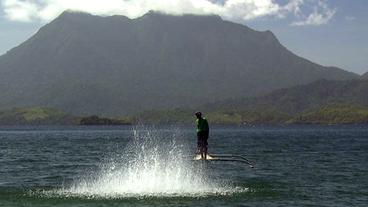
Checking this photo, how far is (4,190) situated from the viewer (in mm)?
45594

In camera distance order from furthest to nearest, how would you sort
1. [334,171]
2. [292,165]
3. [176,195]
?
[292,165] → [334,171] → [176,195]

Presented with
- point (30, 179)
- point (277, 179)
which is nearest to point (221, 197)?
point (277, 179)

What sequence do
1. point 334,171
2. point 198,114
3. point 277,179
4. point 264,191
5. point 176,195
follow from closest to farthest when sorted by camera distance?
point 198,114
point 176,195
point 264,191
point 277,179
point 334,171

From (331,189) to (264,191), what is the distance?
5.33m

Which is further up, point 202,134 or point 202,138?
point 202,134

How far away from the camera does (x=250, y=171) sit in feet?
201

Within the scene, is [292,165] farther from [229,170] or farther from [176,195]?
[176,195]

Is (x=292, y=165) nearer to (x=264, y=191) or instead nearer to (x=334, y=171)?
(x=334, y=171)

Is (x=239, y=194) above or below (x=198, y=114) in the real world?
below

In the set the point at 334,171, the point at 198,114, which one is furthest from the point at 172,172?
the point at 334,171

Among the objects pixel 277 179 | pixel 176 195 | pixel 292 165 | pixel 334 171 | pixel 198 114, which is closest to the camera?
pixel 198 114

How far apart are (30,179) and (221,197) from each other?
2133 cm

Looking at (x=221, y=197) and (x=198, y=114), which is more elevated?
(x=198, y=114)

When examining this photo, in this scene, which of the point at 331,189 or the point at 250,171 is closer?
the point at 331,189
